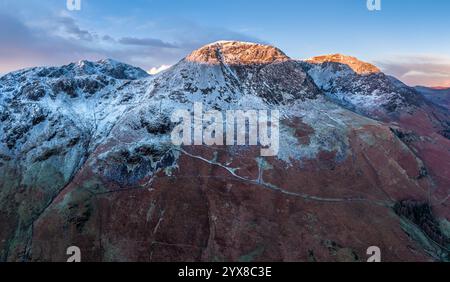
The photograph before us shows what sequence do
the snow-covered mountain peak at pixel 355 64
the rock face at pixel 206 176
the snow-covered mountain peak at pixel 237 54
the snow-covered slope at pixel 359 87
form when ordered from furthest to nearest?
1. the snow-covered mountain peak at pixel 355 64
2. the snow-covered slope at pixel 359 87
3. the snow-covered mountain peak at pixel 237 54
4. the rock face at pixel 206 176

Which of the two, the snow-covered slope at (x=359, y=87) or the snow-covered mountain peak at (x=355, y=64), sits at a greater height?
the snow-covered mountain peak at (x=355, y=64)

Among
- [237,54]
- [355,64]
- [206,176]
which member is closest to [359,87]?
[355,64]

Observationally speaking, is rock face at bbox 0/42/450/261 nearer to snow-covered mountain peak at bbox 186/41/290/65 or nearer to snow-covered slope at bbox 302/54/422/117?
snow-covered mountain peak at bbox 186/41/290/65

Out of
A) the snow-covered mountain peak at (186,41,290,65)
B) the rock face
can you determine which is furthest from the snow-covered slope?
the snow-covered mountain peak at (186,41,290,65)

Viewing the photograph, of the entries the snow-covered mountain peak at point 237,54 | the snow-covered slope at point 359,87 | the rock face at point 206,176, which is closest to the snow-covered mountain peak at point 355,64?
the snow-covered slope at point 359,87

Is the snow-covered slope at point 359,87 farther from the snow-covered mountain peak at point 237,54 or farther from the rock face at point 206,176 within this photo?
the snow-covered mountain peak at point 237,54

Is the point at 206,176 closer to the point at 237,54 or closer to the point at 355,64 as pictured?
the point at 237,54
